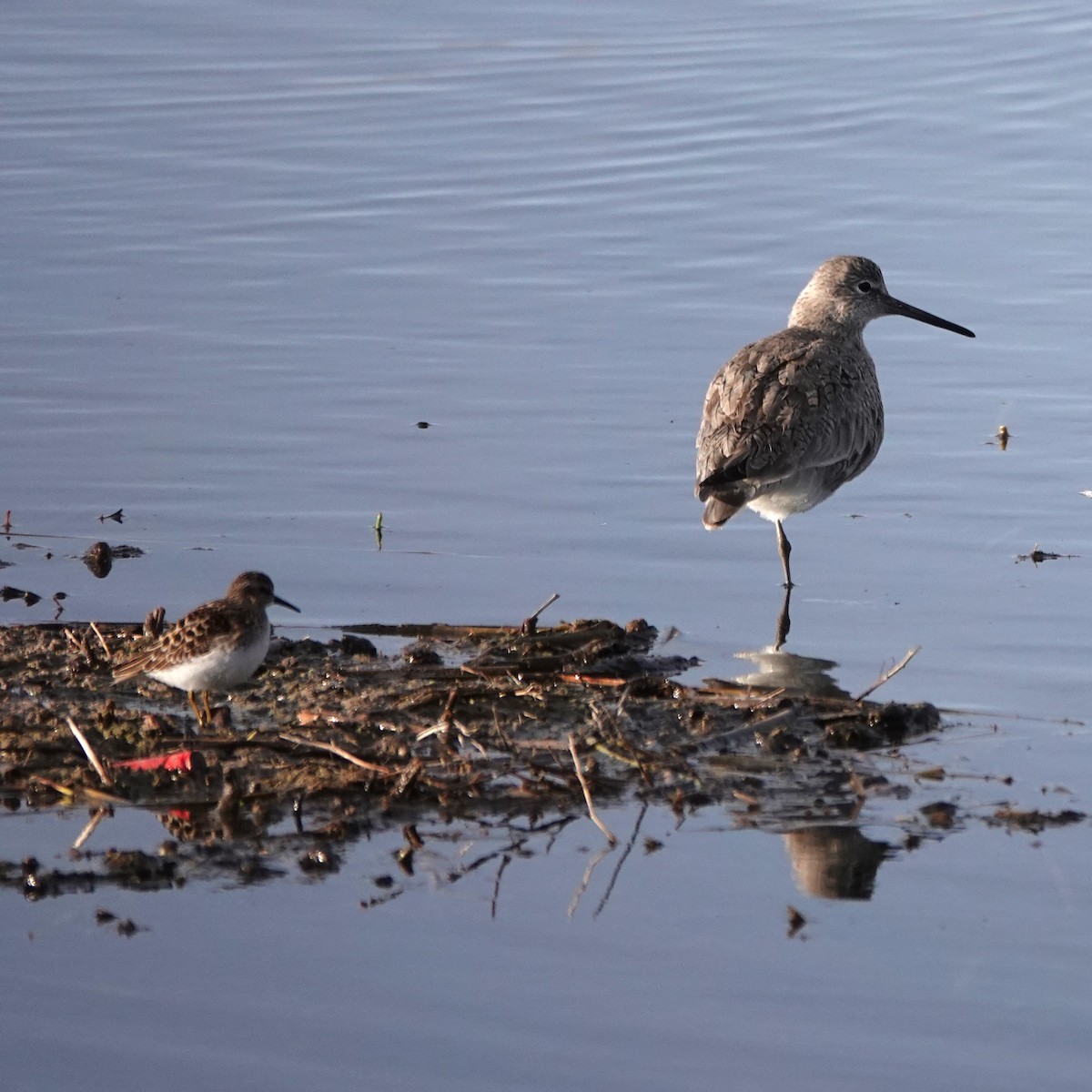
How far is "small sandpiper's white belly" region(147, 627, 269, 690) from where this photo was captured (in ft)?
20.5

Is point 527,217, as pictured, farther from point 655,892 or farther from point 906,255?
point 655,892

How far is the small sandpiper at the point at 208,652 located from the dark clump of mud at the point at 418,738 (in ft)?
0.47

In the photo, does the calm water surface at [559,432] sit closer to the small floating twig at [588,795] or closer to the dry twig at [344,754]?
the small floating twig at [588,795]

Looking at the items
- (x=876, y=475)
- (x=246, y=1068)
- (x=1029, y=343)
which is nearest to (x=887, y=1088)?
(x=246, y=1068)

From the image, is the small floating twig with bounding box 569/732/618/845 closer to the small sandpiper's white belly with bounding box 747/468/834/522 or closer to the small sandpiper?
the small sandpiper

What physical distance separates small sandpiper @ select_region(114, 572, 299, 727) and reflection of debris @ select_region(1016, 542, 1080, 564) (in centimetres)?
358

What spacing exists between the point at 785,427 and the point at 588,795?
3.66 m

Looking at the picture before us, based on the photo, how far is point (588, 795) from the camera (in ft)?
18.6

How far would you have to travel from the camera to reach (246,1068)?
4461 millimetres

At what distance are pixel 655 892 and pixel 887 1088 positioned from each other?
3.46 feet

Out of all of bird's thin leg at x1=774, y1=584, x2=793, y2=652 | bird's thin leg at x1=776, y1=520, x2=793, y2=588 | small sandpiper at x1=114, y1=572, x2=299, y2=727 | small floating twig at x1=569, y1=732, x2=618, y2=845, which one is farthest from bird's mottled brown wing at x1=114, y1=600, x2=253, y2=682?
bird's thin leg at x1=776, y1=520, x2=793, y2=588

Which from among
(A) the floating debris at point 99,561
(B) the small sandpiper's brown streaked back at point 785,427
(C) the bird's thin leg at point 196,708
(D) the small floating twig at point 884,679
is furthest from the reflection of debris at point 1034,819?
(A) the floating debris at point 99,561

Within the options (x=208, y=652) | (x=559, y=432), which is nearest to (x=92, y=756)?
(x=208, y=652)

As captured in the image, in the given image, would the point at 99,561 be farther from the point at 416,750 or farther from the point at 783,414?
the point at 783,414
